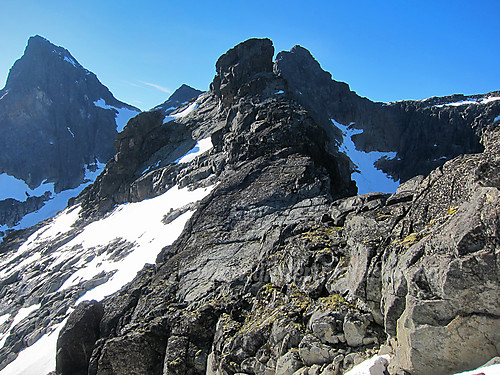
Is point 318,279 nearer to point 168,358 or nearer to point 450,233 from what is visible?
point 450,233

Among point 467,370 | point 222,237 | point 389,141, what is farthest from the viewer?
point 389,141

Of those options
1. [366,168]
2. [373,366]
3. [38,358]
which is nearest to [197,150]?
[38,358]

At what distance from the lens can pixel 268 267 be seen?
15273 mm

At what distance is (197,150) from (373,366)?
38.5 metres

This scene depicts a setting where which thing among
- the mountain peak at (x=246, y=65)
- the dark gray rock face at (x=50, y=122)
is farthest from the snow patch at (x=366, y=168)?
the dark gray rock face at (x=50, y=122)

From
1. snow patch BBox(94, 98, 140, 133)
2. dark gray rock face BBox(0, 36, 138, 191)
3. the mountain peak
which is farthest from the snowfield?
snow patch BBox(94, 98, 140, 133)

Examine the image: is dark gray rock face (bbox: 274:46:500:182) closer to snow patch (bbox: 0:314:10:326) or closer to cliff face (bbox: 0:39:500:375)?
cliff face (bbox: 0:39:500:375)

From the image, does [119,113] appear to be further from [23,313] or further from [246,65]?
[23,313]

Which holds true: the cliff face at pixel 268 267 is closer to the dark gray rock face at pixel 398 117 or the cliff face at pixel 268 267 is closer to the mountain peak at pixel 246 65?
→ the mountain peak at pixel 246 65

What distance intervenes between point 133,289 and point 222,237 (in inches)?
222

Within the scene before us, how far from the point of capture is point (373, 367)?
8273 mm

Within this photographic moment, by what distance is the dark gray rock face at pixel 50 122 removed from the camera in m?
121

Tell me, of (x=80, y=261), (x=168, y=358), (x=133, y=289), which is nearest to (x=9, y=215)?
(x=80, y=261)

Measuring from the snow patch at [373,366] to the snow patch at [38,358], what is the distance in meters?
19.2
